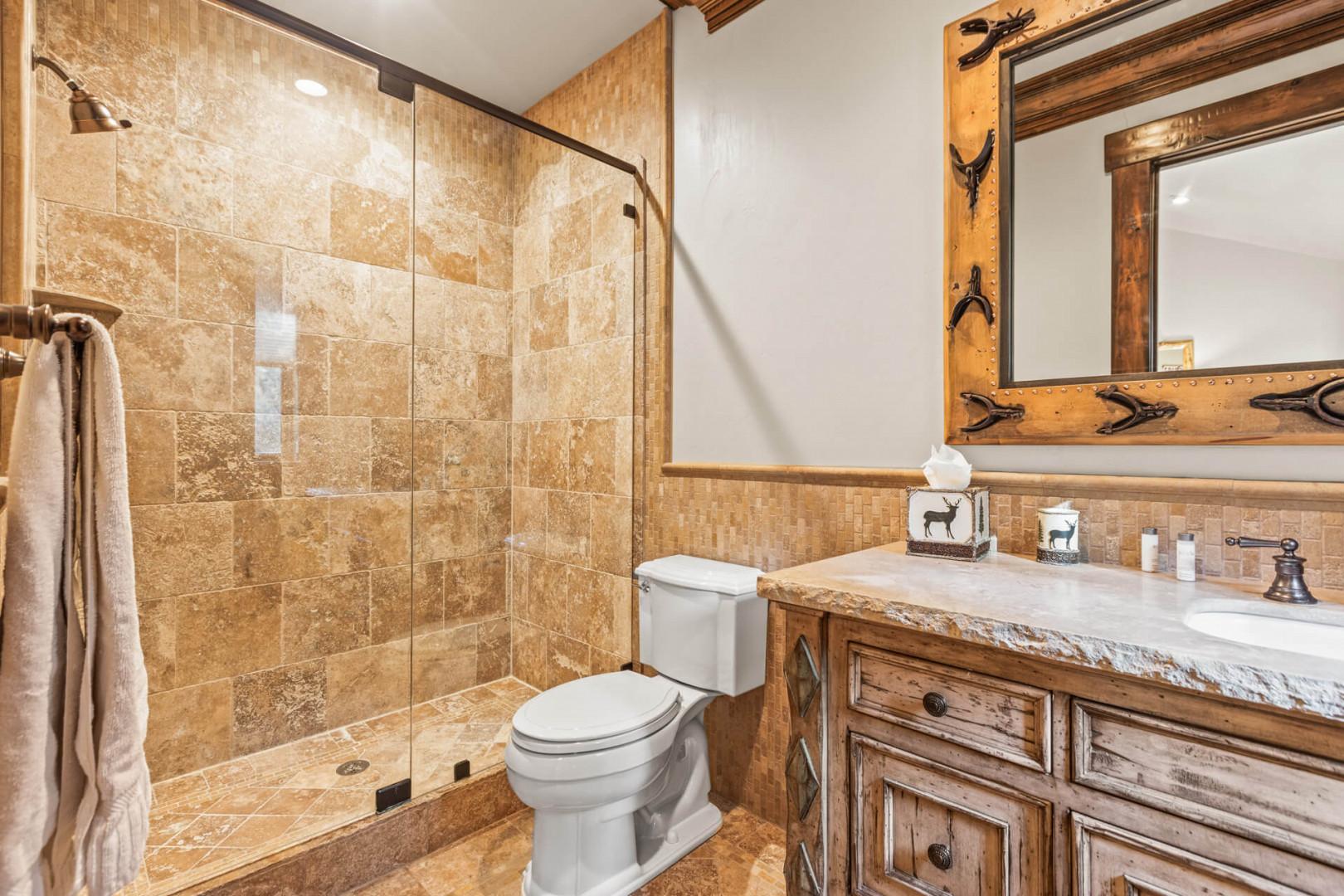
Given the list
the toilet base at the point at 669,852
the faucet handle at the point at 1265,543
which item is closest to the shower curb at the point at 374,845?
the toilet base at the point at 669,852

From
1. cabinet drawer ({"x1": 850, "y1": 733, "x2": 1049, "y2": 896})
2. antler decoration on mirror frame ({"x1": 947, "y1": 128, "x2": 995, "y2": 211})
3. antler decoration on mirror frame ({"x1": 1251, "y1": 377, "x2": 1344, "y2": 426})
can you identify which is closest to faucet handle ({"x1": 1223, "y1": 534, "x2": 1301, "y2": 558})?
antler decoration on mirror frame ({"x1": 1251, "y1": 377, "x2": 1344, "y2": 426})

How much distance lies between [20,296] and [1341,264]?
8.15ft

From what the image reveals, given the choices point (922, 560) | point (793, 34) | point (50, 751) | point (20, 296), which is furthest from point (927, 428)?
point (20, 296)

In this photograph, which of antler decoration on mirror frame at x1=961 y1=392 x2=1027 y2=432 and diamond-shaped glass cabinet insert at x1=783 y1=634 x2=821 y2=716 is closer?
diamond-shaped glass cabinet insert at x1=783 y1=634 x2=821 y2=716

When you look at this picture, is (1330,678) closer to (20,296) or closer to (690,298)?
(690,298)

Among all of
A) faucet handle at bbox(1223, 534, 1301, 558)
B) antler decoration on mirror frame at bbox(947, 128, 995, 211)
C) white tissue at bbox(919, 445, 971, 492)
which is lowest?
faucet handle at bbox(1223, 534, 1301, 558)

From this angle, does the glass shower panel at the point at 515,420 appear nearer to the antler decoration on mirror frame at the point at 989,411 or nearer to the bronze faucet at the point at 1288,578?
the antler decoration on mirror frame at the point at 989,411

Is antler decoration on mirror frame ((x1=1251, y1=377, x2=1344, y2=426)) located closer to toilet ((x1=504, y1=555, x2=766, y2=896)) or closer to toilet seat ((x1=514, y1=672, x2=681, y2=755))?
toilet ((x1=504, y1=555, x2=766, y2=896))

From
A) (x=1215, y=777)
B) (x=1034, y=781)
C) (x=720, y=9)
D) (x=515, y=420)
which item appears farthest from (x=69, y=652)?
(x=720, y=9)

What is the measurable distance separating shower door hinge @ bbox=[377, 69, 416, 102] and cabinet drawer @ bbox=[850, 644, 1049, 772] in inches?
78.5

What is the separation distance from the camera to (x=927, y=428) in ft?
4.84

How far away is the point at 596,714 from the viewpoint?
59.2 inches

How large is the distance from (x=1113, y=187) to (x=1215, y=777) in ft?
3.62

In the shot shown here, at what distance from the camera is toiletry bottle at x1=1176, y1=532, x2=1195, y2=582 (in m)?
1.05
